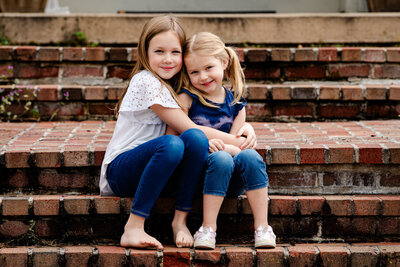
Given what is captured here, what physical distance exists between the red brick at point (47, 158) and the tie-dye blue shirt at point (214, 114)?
0.68 meters

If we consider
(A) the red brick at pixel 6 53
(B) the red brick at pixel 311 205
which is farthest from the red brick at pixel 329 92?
(A) the red brick at pixel 6 53

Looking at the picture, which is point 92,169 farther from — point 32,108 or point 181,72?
point 32,108

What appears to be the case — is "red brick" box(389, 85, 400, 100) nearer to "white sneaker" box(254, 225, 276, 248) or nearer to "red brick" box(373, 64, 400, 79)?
"red brick" box(373, 64, 400, 79)

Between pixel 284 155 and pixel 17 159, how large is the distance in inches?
51.8

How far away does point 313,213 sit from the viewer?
7.30 ft

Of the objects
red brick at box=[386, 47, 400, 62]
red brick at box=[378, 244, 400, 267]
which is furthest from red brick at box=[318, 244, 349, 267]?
red brick at box=[386, 47, 400, 62]

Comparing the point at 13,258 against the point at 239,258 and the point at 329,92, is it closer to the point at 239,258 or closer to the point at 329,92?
the point at 239,258

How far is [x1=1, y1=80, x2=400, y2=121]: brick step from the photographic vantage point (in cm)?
315

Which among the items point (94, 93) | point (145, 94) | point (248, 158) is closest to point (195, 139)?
point (248, 158)

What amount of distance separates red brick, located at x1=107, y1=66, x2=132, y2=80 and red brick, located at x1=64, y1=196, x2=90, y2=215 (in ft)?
4.54

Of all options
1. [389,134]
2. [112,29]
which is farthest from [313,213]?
[112,29]

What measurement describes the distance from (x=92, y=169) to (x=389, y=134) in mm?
1669

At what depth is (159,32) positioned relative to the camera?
7.26ft

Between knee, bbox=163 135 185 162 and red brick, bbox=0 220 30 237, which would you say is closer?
knee, bbox=163 135 185 162
